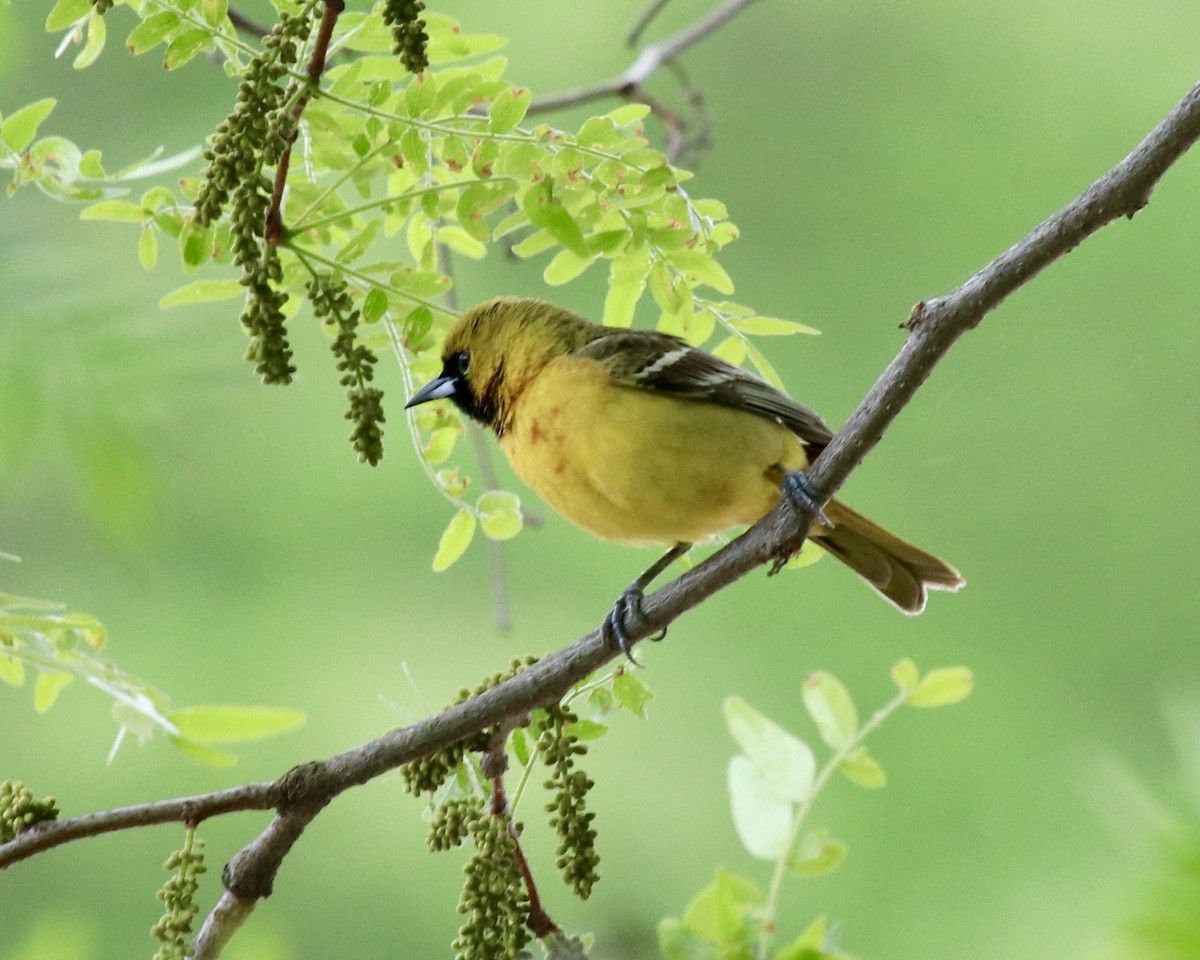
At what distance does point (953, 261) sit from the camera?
12.0 ft

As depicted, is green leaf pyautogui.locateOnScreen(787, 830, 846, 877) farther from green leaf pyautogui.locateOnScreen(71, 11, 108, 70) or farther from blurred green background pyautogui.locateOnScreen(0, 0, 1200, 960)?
blurred green background pyautogui.locateOnScreen(0, 0, 1200, 960)

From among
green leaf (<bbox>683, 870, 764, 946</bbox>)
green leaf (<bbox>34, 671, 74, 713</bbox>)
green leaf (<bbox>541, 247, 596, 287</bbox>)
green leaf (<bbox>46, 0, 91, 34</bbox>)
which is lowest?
green leaf (<bbox>683, 870, 764, 946</bbox>)

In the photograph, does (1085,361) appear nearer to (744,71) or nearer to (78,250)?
(744,71)

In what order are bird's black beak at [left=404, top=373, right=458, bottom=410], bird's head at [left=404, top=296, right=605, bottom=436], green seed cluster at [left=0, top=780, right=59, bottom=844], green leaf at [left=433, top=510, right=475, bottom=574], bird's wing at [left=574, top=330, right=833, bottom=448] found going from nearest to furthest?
green seed cluster at [left=0, top=780, right=59, bottom=844] → green leaf at [left=433, top=510, right=475, bottom=574] → bird's black beak at [left=404, top=373, right=458, bottom=410] → bird's wing at [left=574, top=330, right=833, bottom=448] → bird's head at [left=404, top=296, right=605, bottom=436]

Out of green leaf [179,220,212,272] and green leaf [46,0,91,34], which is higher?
green leaf [46,0,91,34]

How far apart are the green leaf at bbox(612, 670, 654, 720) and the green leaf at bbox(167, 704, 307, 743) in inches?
15.2

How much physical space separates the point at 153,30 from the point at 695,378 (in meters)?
0.87

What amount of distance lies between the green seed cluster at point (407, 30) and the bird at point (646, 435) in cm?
62

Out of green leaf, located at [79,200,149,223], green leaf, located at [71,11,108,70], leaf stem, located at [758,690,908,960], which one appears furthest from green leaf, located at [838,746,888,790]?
green leaf, located at [71,11,108,70]

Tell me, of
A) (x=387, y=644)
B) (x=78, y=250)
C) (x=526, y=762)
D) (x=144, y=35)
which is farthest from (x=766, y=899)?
(x=387, y=644)

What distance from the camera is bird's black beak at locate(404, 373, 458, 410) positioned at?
173 centimetres

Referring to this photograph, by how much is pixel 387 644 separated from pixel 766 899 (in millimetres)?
2500

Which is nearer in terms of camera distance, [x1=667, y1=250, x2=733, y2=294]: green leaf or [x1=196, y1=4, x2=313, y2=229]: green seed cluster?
[x1=196, y1=4, x2=313, y2=229]: green seed cluster

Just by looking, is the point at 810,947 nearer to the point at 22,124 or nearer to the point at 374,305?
the point at 374,305
